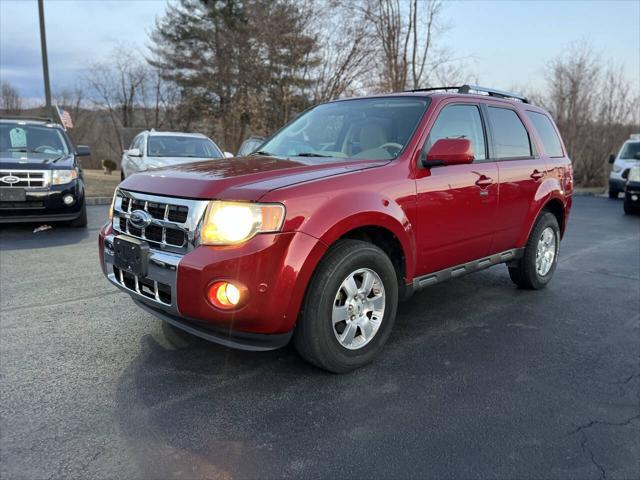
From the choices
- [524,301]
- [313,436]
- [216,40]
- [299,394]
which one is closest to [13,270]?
[299,394]

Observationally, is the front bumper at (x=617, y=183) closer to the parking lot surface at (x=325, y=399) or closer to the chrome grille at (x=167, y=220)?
the parking lot surface at (x=325, y=399)

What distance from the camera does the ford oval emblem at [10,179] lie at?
23.5 feet

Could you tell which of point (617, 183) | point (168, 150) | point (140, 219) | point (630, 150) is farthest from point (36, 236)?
point (630, 150)

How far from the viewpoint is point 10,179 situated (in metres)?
7.20

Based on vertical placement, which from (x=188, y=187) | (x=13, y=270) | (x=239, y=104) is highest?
(x=239, y=104)

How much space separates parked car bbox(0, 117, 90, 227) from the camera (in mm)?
7270

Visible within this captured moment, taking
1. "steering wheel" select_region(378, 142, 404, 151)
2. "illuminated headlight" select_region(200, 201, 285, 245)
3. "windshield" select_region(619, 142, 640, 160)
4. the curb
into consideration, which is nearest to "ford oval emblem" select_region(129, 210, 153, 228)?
"illuminated headlight" select_region(200, 201, 285, 245)

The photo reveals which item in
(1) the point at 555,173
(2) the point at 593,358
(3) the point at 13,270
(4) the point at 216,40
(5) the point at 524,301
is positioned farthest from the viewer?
(4) the point at 216,40

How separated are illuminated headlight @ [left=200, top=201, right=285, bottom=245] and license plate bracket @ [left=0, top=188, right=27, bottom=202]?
5902 millimetres

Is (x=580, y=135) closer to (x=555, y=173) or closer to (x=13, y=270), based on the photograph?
(x=555, y=173)

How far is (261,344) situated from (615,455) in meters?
1.88

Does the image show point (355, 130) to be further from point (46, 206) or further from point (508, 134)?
point (46, 206)

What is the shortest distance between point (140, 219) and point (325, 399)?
157cm

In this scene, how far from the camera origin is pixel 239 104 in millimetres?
21984
